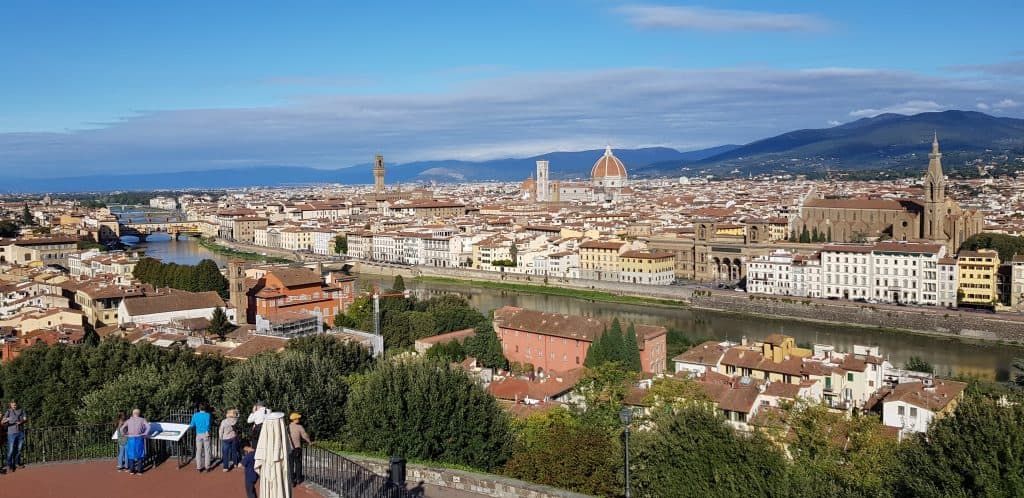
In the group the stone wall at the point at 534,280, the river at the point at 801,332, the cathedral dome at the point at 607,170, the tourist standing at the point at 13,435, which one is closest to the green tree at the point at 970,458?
the tourist standing at the point at 13,435

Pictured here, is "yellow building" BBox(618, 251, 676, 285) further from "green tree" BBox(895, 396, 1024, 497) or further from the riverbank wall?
"green tree" BBox(895, 396, 1024, 497)

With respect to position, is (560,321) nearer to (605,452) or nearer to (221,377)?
(221,377)

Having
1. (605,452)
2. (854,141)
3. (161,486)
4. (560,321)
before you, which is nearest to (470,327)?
(560,321)

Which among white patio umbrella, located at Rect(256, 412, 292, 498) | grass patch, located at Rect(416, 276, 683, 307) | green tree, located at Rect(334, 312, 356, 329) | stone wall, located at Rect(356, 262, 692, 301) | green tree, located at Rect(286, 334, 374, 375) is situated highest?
white patio umbrella, located at Rect(256, 412, 292, 498)

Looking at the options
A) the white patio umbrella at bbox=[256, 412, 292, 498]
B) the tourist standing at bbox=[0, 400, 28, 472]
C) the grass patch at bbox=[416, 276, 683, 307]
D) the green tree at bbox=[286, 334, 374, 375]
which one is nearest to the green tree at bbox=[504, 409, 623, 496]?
the white patio umbrella at bbox=[256, 412, 292, 498]

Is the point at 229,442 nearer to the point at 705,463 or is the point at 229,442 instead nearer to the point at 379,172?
the point at 705,463

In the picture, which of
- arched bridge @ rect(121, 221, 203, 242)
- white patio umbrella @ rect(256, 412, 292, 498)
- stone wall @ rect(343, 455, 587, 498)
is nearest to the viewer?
white patio umbrella @ rect(256, 412, 292, 498)
